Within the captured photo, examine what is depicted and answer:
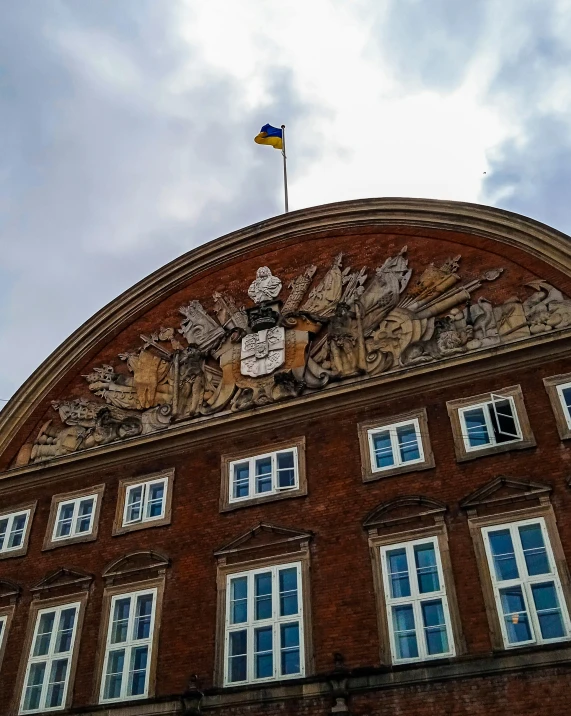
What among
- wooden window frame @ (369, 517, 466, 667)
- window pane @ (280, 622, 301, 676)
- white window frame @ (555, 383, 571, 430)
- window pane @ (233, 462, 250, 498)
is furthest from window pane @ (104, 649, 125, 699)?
white window frame @ (555, 383, 571, 430)

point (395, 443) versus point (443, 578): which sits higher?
point (395, 443)

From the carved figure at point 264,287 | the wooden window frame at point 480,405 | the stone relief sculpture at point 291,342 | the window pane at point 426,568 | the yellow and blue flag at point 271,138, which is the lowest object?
the window pane at point 426,568

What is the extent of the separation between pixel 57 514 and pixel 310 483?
772cm

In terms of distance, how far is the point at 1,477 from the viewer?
2248 cm

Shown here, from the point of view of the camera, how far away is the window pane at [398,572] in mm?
15656

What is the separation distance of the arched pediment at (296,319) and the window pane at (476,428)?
1.36 m

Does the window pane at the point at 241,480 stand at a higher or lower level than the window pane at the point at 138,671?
higher

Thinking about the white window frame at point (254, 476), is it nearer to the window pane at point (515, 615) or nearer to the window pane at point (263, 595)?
the window pane at point (263, 595)

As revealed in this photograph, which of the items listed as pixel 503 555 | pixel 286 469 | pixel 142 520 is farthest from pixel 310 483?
pixel 503 555

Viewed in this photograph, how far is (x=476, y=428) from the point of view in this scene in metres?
17.2

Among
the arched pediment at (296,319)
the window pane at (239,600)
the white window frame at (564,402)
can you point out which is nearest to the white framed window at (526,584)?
the white window frame at (564,402)

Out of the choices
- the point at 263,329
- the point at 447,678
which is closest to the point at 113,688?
the point at 447,678

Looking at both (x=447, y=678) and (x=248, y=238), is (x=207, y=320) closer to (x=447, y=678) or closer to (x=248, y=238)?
(x=248, y=238)

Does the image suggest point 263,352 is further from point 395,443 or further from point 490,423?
point 490,423
